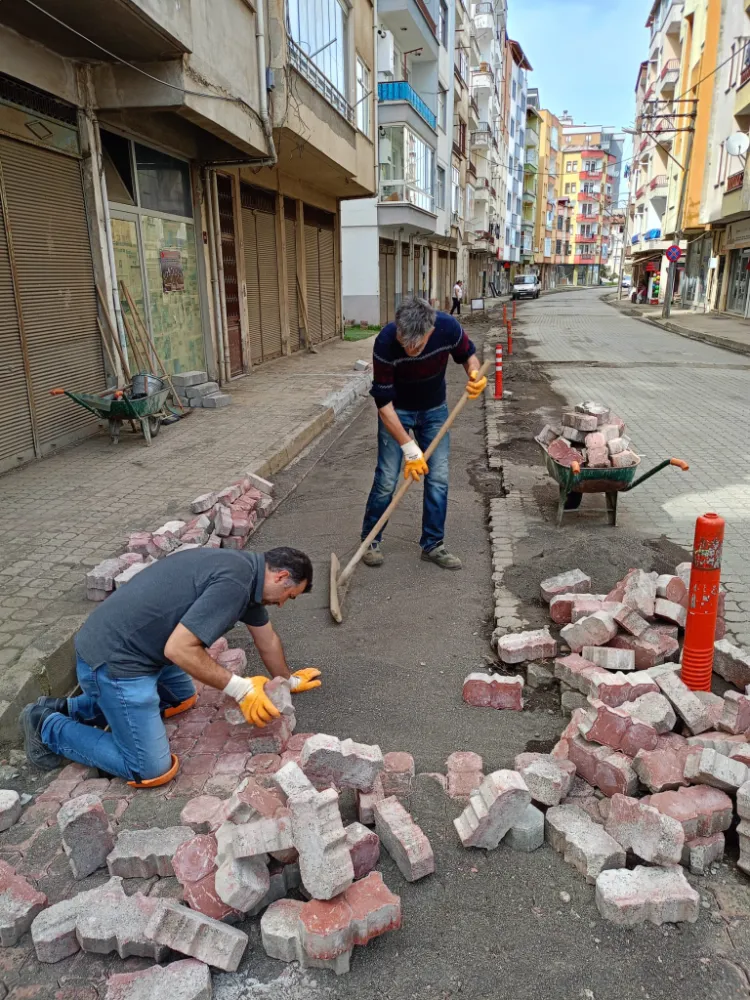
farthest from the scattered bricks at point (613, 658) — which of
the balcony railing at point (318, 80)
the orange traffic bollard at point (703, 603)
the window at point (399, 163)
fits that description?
the window at point (399, 163)

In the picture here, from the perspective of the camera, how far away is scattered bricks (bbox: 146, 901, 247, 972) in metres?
2.26

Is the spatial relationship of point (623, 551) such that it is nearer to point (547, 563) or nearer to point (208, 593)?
point (547, 563)

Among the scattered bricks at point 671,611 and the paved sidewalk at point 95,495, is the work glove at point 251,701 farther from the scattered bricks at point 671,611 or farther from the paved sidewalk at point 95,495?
the scattered bricks at point 671,611

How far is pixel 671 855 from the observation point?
2561 millimetres

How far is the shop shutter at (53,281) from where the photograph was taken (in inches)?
295

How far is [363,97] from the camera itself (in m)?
16.8

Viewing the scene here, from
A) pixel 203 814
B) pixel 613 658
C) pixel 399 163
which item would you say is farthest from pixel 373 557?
pixel 399 163

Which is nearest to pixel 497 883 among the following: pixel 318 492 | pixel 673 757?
pixel 673 757

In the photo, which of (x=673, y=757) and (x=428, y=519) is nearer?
(x=673, y=757)

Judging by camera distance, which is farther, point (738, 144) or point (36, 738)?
point (738, 144)

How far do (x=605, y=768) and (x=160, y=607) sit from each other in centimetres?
193

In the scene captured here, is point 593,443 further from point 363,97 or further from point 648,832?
point 363,97

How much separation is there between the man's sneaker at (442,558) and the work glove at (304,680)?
174 cm

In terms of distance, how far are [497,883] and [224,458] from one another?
19.6 ft
